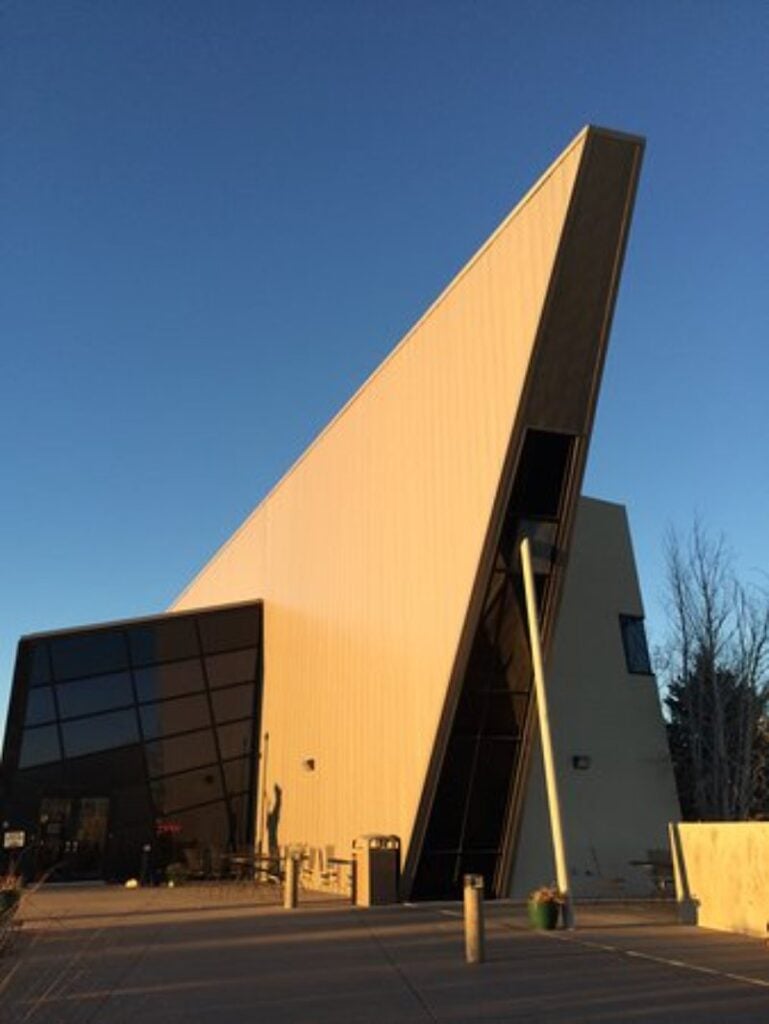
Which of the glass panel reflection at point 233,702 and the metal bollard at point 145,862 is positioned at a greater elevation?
the glass panel reflection at point 233,702

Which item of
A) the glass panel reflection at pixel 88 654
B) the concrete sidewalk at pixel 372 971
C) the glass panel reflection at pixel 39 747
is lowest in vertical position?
the concrete sidewalk at pixel 372 971

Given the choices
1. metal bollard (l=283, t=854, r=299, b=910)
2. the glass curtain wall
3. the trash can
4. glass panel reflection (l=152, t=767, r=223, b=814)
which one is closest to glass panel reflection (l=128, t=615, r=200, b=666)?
the glass curtain wall

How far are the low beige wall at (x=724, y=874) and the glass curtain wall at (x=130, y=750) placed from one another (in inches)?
599

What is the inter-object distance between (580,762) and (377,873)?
599 centimetres

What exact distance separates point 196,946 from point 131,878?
14.4m

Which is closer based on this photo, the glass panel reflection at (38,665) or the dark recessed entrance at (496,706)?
the dark recessed entrance at (496,706)

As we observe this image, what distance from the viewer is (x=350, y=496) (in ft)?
77.5

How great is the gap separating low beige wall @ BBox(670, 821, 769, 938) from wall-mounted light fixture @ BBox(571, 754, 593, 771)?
21.5 ft

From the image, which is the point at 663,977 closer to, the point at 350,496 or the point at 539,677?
the point at 539,677

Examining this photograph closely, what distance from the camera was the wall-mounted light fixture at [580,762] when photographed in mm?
22031

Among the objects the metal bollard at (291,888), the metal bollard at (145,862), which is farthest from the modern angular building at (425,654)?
the metal bollard at (291,888)

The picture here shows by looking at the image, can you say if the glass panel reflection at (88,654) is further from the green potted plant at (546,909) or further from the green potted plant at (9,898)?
the green potted plant at (9,898)

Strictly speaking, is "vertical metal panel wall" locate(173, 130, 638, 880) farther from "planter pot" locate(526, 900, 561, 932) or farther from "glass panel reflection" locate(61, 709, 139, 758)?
"planter pot" locate(526, 900, 561, 932)

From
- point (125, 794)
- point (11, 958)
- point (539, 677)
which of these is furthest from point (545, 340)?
point (125, 794)
